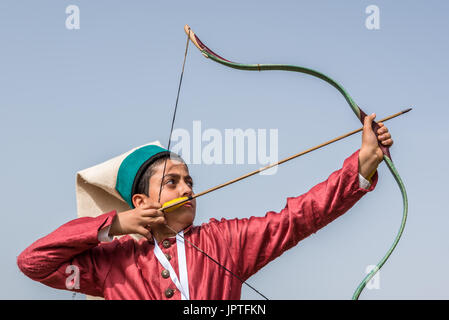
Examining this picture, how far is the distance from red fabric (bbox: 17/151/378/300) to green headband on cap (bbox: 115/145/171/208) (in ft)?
0.89

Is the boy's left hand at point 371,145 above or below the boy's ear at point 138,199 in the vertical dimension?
above

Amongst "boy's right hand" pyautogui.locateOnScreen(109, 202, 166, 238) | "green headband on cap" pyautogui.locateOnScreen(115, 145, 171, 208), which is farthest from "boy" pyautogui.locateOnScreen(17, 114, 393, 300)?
"green headband on cap" pyautogui.locateOnScreen(115, 145, 171, 208)

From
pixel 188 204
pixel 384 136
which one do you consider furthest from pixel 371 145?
pixel 188 204

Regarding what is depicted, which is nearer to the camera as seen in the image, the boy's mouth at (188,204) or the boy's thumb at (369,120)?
the boy's thumb at (369,120)

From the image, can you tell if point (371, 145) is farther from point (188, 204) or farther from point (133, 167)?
point (133, 167)

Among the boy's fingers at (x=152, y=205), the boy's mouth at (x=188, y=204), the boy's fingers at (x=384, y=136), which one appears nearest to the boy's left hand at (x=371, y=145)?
the boy's fingers at (x=384, y=136)

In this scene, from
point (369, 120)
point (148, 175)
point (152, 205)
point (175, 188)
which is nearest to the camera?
point (369, 120)

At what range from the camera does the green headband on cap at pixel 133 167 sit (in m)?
3.38

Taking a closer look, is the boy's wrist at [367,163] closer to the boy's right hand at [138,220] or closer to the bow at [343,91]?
the bow at [343,91]

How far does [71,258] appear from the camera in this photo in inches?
124

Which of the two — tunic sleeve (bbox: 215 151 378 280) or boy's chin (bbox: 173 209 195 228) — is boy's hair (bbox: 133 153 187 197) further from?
tunic sleeve (bbox: 215 151 378 280)

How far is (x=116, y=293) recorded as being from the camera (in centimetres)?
311

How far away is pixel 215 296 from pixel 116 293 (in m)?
0.42

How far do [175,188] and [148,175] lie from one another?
18 centimetres
